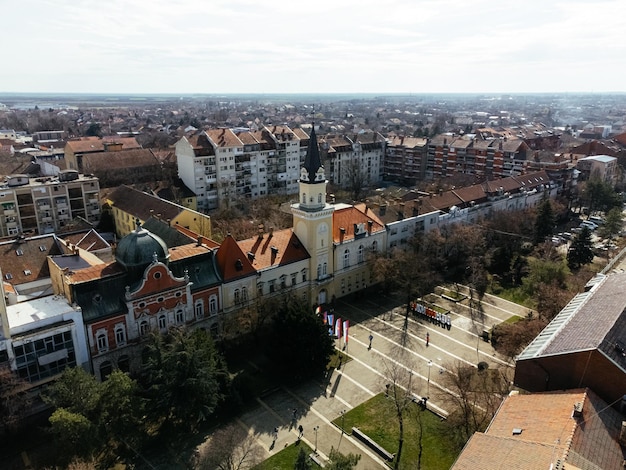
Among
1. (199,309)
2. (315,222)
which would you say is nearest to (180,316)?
(199,309)

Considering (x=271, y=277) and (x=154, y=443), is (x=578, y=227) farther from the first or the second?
(x=154, y=443)

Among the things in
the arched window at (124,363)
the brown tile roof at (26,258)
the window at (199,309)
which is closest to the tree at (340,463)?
the arched window at (124,363)

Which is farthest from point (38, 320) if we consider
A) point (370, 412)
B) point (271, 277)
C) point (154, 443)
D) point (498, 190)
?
point (498, 190)

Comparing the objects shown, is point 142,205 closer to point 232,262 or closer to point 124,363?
point 232,262

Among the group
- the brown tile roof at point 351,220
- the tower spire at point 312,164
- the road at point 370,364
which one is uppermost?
the tower spire at point 312,164

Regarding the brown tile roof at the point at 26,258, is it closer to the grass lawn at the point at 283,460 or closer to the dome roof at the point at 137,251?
the dome roof at the point at 137,251

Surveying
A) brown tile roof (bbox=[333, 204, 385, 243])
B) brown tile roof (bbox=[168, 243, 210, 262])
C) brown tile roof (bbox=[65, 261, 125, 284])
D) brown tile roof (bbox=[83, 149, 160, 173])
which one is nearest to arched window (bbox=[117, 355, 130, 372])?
brown tile roof (bbox=[65, 261, 125, 284])
